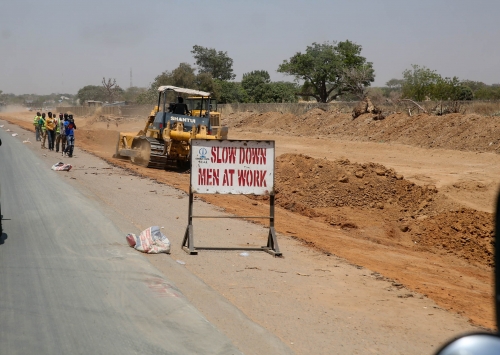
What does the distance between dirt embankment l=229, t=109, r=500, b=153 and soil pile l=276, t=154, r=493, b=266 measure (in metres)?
12.7

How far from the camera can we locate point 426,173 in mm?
25672

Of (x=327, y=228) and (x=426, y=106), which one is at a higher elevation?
(x=426, y=106)

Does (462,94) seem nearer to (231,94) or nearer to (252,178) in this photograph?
(231,94)

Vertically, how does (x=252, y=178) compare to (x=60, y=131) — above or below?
above

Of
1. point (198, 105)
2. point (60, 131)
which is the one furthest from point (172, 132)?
point (60, 131)

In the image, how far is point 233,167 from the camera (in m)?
10.5

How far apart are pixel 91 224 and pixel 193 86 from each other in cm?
6744

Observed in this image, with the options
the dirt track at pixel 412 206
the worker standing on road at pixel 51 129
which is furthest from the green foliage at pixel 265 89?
the worker standing on road at pixel 51 129

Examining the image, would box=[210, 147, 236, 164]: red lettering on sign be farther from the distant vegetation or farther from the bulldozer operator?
the distant vegetation

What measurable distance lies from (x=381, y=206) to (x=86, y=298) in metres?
11.5

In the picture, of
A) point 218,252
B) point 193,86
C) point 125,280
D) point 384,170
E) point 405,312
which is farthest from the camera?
point 193,86

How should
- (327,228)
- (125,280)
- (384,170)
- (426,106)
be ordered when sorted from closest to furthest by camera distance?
(125,280)
(327,228)
(384,170)
(426,106)

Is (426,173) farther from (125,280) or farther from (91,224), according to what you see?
(125,280)

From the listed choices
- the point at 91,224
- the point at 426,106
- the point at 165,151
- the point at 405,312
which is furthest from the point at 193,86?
the point at 405,312
